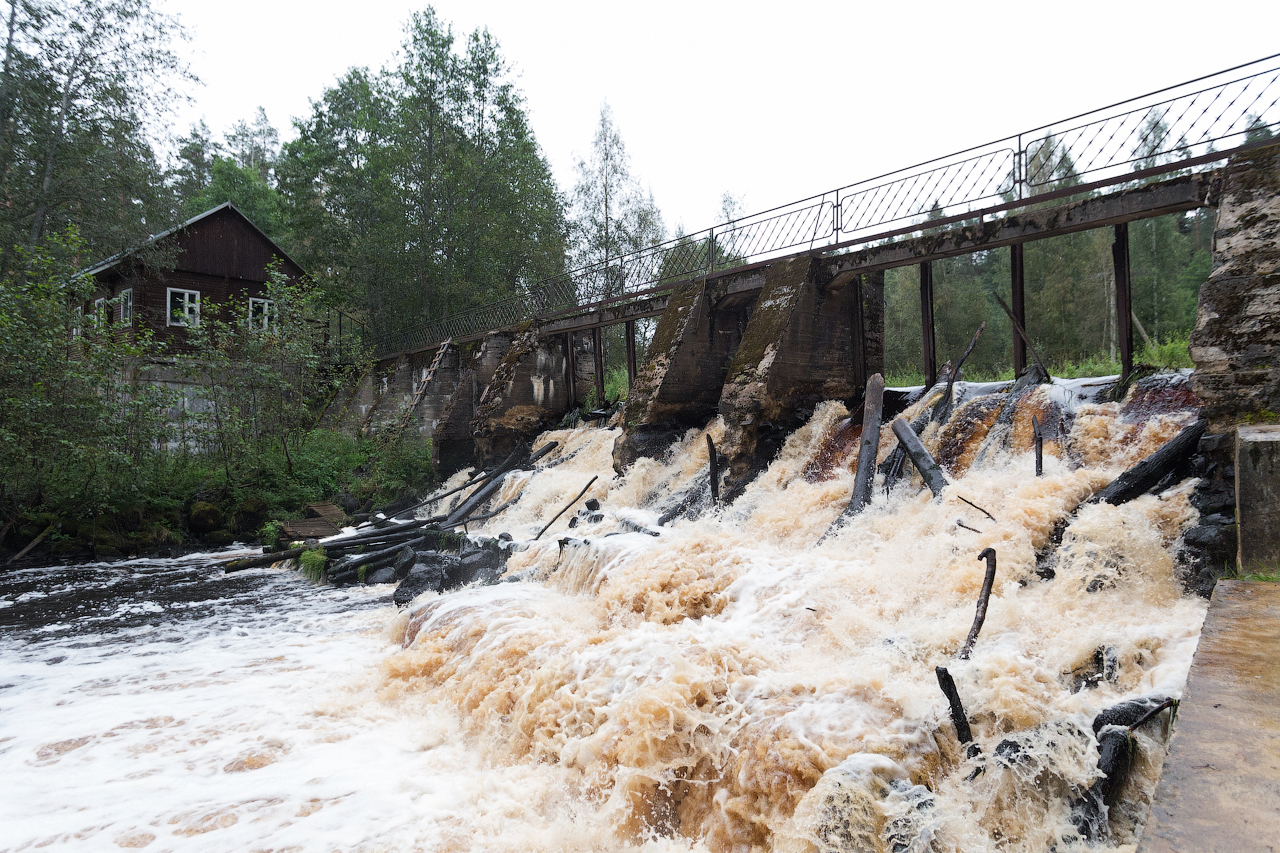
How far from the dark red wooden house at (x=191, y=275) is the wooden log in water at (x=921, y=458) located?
17.9m

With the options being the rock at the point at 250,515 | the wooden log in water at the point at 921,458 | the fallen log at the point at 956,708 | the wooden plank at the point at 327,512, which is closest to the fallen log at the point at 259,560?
the wooden plank at the point at 327,512

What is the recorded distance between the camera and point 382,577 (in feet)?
35.4

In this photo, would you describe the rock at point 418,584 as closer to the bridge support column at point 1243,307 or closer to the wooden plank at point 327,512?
the wooden plank at point 327,512

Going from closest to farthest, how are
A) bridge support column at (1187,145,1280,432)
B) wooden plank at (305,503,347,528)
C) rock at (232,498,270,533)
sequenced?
bridge support column at (1187,145,1280,432) → rock at (232,498,270,533) → wooden plank at (305,503,347,528)

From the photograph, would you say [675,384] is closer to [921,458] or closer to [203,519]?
[921,458]

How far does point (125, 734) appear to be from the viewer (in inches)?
214

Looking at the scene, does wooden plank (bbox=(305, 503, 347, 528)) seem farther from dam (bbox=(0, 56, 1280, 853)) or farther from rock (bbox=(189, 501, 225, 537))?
dam (bbox=(0, 56, 1280, 853))

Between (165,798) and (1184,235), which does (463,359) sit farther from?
(1184,235)

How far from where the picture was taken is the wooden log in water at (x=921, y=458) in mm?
6781

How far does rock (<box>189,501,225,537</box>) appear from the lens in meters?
14.0

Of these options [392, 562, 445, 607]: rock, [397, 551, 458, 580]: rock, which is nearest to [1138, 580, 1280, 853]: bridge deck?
[392, 562, 445, 607]: rock

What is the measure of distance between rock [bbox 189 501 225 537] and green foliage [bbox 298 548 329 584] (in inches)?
149

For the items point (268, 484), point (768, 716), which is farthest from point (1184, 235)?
point (268, 484)

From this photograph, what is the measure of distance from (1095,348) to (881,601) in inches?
843
